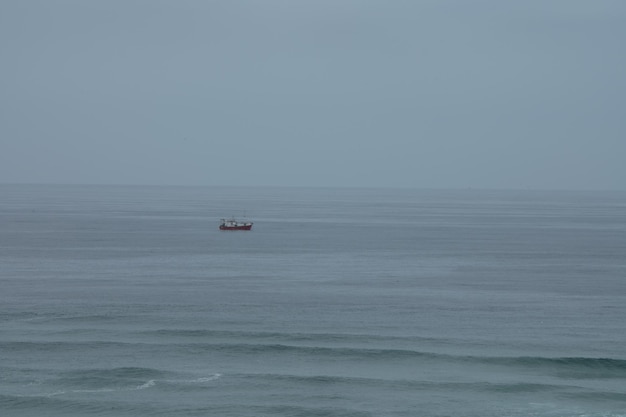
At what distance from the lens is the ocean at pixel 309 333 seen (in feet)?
124

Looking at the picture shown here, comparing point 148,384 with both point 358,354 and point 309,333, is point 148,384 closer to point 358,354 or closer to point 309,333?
point 358,354

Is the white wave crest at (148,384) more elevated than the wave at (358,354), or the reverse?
the wave at (358,354)

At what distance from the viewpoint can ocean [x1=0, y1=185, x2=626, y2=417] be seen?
124 feet

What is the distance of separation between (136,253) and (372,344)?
52.7 m

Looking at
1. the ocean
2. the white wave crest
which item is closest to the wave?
the ocean

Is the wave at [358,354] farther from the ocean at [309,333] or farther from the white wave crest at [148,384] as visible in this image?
the white wave crest at [148,384]

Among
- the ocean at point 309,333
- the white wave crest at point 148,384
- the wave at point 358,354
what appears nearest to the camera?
the ocean at point 309,333

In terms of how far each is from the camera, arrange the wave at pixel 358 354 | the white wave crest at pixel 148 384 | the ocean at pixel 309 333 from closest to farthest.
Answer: the ocean at pixel 309 333 → the white wave crest at pixel 148 384 → the wave at pixel 358 354

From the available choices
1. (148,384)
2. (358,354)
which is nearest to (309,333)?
(358,354)

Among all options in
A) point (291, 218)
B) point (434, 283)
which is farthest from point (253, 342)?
point (291, 218)

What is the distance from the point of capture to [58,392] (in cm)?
3791

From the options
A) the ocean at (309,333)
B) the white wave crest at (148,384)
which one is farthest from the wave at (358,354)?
the white wave crest at (148,384)

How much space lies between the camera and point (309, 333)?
50.4 meters

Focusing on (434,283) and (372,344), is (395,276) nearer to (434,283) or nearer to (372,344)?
(434,283)
